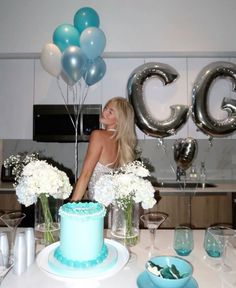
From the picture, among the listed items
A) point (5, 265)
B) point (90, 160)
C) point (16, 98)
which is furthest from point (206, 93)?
point (5, 265)

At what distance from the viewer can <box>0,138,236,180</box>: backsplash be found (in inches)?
127

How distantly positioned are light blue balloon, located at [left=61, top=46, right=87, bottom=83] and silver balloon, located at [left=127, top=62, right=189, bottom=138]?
61 cm

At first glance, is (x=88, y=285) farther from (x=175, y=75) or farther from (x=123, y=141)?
(x=175, y=75)

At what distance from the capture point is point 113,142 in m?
1.91

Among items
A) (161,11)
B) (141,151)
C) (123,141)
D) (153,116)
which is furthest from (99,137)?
(161,11)

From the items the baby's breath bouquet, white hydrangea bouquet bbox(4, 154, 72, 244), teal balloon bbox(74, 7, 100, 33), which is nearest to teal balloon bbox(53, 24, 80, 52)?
teal balloon bbox(74, 7, 100, 33)

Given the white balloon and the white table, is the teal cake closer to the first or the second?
the white table

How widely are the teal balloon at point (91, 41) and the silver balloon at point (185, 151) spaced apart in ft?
4.29

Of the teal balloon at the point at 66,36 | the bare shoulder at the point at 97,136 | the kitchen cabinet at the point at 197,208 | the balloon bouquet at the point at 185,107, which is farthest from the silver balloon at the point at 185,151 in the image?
the teal balloon at the point at 66,36

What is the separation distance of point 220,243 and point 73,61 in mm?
1838

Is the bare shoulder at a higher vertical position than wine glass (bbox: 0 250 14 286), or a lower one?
higher

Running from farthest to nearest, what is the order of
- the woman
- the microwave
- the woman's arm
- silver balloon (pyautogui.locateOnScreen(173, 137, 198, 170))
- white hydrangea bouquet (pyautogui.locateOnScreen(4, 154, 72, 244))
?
the microwave, silver balloon (pyautogui.locateOnScreen(173, 137, 198, 170)), the woman, the woman's arm, white hydrangea bouquet (pyautogui.locateOnScreen(4, 154, 72, 244))

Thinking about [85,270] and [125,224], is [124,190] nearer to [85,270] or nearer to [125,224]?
[125,224]

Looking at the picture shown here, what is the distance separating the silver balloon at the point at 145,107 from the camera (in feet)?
8.82
